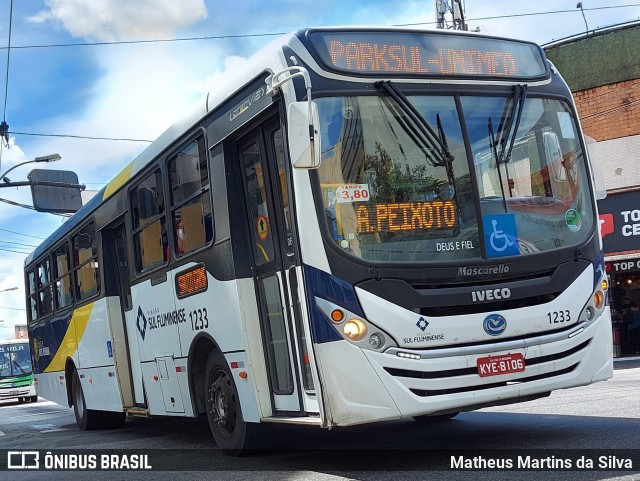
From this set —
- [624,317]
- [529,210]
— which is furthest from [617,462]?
[624,317]

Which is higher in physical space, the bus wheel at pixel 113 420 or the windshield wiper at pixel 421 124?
the windshield wiper at pixel 421 124

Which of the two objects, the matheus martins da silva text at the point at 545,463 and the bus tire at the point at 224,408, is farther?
the bus tire at the point at 224,408

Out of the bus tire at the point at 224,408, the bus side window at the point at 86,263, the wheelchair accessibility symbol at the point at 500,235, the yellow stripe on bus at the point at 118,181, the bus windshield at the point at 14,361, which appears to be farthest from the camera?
the bus windshield at the point at 14,361

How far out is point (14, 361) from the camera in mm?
36469

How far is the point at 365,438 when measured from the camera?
29.5 feet

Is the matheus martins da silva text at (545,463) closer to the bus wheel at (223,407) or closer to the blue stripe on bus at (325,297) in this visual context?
the blue stripe on bus at (325,297)

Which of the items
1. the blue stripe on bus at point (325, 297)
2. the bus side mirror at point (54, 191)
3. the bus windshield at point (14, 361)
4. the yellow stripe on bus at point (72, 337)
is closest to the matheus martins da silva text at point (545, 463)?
the blue stripe on bus at point (325, 297)

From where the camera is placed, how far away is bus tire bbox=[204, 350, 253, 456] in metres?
8.04

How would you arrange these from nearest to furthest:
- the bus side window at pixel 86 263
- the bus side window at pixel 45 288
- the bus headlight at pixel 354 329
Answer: the bus headlight at pixel 354 329, the bus side window at pixel 86 263, the bus side window at pixel 45 288

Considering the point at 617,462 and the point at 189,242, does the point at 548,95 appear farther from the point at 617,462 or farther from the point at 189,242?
the point at 189,242

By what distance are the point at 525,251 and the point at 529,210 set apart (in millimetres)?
354

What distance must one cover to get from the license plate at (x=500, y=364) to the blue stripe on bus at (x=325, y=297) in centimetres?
97

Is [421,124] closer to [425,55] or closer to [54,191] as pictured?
[425,55]

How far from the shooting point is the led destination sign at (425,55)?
7.00 meters
